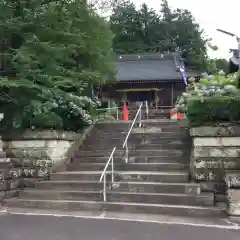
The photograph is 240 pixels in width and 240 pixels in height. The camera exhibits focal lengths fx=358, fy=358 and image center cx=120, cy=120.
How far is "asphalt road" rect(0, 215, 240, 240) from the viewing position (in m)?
5.88

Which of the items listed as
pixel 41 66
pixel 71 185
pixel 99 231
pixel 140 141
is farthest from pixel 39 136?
pixel 99 231

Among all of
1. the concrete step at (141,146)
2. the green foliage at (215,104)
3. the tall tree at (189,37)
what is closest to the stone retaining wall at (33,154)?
the concrete step at (141,146)

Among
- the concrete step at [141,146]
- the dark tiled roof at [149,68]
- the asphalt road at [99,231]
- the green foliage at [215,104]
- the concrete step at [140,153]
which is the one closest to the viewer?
the asphalt road at [99,231]

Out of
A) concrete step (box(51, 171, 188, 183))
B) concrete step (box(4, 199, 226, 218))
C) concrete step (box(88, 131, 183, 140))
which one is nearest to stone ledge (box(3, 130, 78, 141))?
concrete step (box(51, 171, 188, 183))

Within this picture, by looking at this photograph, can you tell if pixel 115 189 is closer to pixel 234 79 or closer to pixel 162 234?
pixel 162 234

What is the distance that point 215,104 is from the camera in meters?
8.35

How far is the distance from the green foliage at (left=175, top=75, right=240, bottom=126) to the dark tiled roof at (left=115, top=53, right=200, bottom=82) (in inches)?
810

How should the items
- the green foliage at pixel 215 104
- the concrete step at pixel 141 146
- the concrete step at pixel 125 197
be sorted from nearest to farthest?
the concrete step at pixel 125 197, the green foliage at pixel 215 104, the concrete step at pixel 141 146

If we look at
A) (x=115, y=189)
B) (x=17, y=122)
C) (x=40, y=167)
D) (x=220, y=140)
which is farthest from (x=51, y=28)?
(x=220, y=140)

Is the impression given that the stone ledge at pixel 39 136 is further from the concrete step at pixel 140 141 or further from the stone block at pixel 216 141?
the stone block at pixel 216 141

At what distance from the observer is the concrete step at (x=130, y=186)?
800 centimetres

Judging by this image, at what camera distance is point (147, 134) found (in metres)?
11.5

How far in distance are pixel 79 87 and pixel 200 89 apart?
153 inches

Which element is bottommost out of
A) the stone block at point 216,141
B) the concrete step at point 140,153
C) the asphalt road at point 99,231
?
the asphalt road at point 99,231
